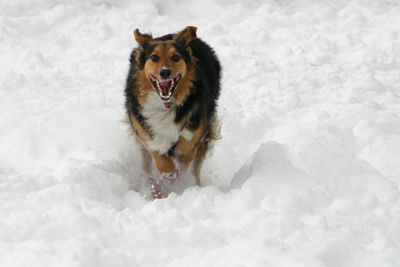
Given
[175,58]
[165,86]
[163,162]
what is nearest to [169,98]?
[165,86]

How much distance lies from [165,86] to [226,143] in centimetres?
171

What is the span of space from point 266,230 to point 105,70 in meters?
4.38

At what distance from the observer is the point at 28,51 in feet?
21.4

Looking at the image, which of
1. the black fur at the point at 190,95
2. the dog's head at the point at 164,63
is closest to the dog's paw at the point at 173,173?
the black fur at the point at 190,95

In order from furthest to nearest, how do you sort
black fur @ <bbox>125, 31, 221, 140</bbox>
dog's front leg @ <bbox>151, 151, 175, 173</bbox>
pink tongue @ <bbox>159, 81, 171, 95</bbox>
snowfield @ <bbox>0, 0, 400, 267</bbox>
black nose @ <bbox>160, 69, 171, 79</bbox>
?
dog's front leg @ <bbox>151, 151, 175, 173</bbox>, black fur @ <bbox>125, 31, 221, 140</bbox>, pink tongue @ <bbox>159, 81, 171, 95</bbox>, black nose @ <bbox>160, 69, 171, 79</bbox>, snowfield @ <bbox>0, 0, 400, 267</bbox>

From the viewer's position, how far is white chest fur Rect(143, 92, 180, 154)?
3.75m

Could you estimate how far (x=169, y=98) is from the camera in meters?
3.54

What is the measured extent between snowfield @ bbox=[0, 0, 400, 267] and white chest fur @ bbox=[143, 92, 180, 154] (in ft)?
1.60

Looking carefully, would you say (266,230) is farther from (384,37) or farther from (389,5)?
(389,5)

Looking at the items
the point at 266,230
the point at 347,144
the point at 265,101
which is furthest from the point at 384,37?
the point at 266,230

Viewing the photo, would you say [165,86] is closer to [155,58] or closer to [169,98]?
[169,98]

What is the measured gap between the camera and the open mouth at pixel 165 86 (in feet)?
11.6

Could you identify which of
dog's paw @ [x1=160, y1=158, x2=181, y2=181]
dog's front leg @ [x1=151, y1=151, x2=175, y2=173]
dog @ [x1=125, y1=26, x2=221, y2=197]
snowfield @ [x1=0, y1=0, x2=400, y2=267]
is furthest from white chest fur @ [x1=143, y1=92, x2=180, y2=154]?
snowfield @ [x1=0, y1=0, x2=400, y2=267]

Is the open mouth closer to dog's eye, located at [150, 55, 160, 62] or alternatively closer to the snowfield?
dog's eye, located at [150, 55, 160, 62]
